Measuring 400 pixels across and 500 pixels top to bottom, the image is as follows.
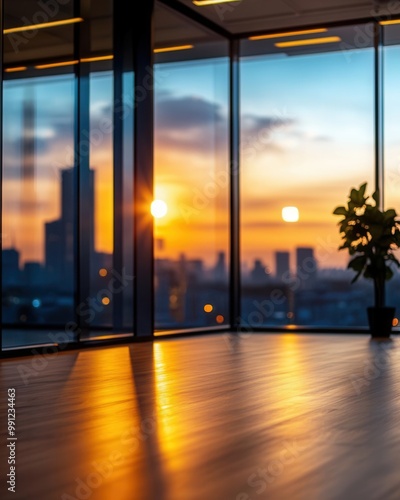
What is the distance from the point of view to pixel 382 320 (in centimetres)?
932

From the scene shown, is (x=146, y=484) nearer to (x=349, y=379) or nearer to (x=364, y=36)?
(x=349, y=379)

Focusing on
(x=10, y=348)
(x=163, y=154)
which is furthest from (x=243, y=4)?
(x=10, y=348)

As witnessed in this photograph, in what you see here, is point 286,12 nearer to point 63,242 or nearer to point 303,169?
point 303,169

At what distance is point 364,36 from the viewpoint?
388 inches

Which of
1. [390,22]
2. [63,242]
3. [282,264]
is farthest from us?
[282,264]

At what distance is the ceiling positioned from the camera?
9.27 metres

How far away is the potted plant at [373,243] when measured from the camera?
30.3 ft

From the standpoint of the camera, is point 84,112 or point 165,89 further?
point 165,89

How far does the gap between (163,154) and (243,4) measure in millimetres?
1876

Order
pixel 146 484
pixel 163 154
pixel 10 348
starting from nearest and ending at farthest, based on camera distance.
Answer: pixel 146 484 < pixel 10 348 < pixel 163 154

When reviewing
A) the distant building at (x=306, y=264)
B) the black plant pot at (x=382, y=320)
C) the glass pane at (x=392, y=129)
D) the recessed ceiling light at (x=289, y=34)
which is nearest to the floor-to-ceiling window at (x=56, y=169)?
the recessed ceiling light at (x=289, y=34)

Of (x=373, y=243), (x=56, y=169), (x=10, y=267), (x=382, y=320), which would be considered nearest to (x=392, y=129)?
(x=373, y=243)

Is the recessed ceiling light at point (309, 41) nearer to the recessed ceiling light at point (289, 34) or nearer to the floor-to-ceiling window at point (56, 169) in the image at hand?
the recessed ceiling light at point (289, 34)

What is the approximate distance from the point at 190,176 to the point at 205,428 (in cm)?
627
